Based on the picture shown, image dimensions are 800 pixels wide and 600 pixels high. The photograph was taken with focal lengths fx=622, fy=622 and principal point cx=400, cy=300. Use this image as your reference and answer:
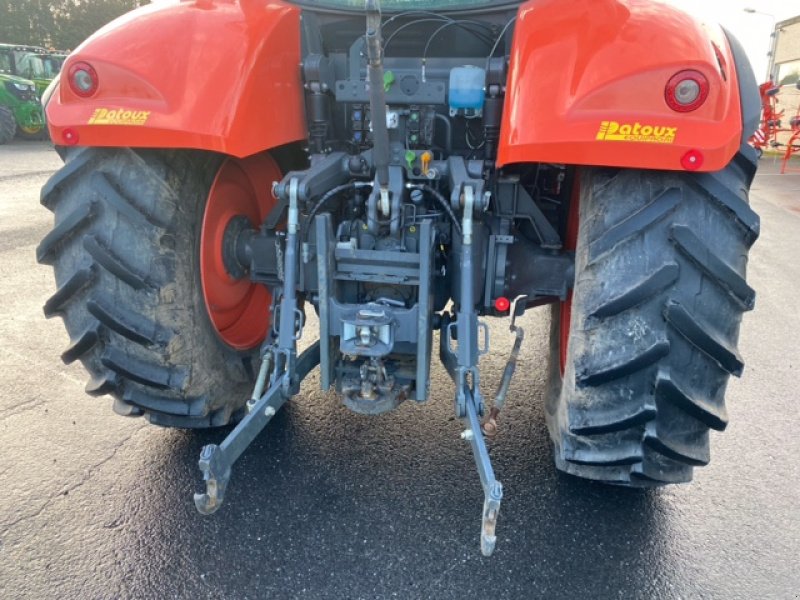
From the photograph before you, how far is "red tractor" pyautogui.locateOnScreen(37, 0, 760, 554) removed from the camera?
5.90 ft

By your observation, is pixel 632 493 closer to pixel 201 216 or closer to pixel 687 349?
pixel 687 349

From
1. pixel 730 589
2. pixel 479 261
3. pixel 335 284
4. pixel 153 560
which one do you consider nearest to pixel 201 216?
pixel 335 284

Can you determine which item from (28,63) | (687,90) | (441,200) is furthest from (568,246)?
(28,63)

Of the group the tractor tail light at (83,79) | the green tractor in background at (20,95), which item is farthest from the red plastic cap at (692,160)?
the green tractor in background at (20,95)

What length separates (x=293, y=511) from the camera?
92.1 inches

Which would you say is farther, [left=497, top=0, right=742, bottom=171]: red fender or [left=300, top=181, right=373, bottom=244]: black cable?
[left=300, top=181, right=373, bottom=244]: black cable

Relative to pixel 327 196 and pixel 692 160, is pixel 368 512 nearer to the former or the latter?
pixel 327 196

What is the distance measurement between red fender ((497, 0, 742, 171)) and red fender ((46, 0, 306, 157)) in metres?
0.87

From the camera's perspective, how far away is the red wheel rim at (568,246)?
8.20 feet

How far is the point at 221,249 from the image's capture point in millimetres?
2486

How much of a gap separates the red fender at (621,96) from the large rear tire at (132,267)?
1164mm


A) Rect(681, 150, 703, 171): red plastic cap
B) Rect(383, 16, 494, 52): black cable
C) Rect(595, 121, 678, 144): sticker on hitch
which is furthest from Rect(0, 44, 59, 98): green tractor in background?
Rect(681, 150, 703, 171): red plastic cap

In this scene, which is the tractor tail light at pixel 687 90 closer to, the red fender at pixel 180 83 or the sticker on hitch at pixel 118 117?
the red fender at pixel 180 83

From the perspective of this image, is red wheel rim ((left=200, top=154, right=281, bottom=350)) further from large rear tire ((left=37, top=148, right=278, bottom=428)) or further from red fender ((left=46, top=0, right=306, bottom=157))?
red fender ((left=46, top=0, right=306, bottom=157))
